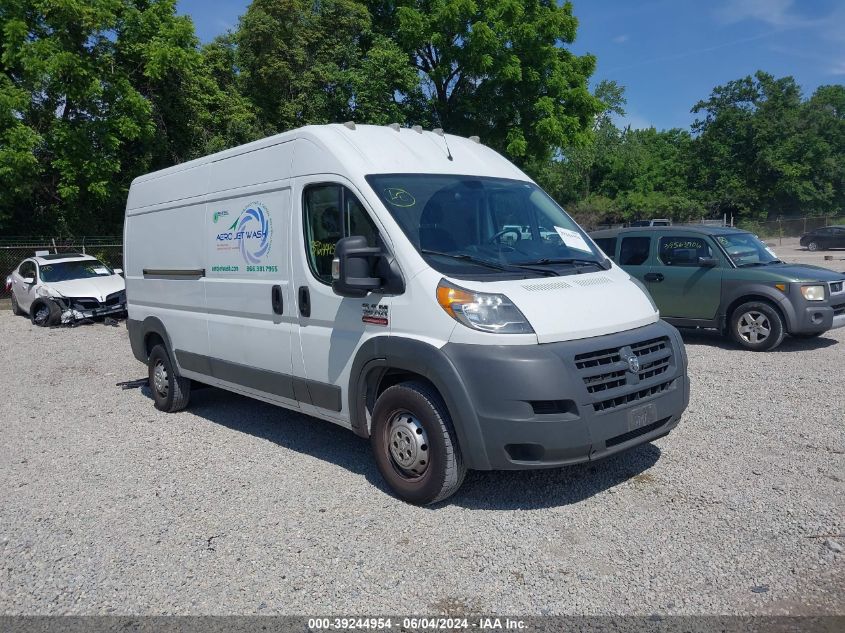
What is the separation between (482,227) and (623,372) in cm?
140

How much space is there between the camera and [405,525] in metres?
4.23

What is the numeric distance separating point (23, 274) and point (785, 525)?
1800cm

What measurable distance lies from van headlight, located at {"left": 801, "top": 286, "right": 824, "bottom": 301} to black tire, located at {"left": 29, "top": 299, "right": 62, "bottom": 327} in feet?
47.6

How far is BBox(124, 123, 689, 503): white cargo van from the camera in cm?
401

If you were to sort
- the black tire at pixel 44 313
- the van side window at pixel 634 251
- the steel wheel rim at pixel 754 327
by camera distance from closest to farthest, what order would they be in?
the steel wheel rim at pixel 754 327
the van side window at pixel 634 251
the black tire at pixel 44 313

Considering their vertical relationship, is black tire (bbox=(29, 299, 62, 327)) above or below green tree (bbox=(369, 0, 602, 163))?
below

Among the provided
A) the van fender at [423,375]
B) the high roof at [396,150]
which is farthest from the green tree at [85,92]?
the van fender at [423,375]

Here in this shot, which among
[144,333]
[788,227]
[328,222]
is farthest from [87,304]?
[788,227]

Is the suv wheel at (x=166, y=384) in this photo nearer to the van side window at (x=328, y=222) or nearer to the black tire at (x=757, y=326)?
the van side window at (x=328, y=222)

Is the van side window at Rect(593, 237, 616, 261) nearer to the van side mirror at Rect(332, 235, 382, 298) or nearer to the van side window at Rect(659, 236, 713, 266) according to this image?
the van side window at Rect(659, 236, 713, 266)

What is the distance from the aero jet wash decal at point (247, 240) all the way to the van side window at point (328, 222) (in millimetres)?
476

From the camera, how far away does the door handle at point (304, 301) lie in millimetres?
5059

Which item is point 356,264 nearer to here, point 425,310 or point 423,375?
point 425,310

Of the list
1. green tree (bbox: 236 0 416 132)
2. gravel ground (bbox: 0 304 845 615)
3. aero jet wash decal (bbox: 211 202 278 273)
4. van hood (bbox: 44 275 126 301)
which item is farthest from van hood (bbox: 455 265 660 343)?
green tree (bbox: 236 0 416 132)
